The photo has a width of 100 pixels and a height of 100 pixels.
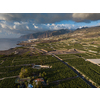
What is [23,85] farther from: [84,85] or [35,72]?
[84,85]

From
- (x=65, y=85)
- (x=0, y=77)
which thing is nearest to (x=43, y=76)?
(x=65, y=85)

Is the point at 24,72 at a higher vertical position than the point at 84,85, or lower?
higher

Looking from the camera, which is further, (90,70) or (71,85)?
(90,70)

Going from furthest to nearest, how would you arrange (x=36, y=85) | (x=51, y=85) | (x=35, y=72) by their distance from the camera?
(x=35, y=72) → (x=51, y=85) → (x=36, y=85)

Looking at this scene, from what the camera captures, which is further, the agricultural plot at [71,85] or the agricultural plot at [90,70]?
the agricultural plot at [90,70]

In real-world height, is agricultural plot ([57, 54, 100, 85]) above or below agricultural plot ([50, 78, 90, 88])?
above

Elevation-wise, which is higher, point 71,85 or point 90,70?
point 90,70

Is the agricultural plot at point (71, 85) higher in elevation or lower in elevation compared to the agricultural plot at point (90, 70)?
lower

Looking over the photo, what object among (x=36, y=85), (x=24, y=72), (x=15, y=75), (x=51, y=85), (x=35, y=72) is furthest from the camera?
(x=35, y=72)

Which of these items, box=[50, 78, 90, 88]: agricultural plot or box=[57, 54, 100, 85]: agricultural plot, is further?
box=[57, 54, 100, 85]: agricultural plot

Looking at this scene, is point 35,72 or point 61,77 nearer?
point 61,77

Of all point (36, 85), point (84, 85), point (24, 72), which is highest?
point (24, 72)
